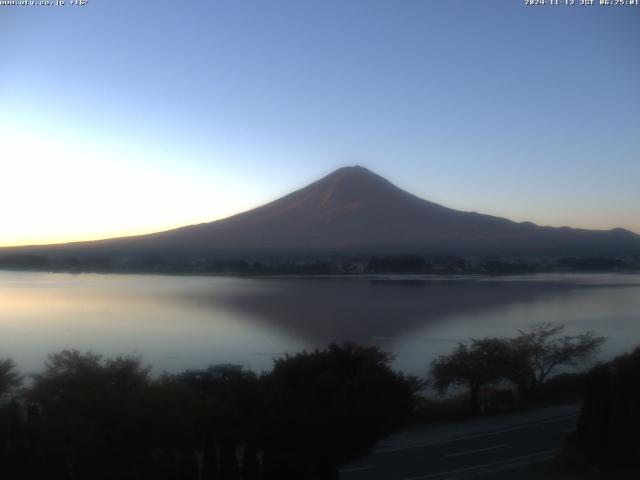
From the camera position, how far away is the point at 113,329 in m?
20.0

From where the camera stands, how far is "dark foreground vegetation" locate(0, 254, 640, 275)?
166 feet

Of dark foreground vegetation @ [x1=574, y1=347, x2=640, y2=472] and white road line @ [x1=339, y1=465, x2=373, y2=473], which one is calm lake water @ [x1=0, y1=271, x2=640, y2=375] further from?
dark foreground vegetation @ [x1=574, y1=347, x2=640, y2=472]

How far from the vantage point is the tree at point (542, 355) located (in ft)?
45.7

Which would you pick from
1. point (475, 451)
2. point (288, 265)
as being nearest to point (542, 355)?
point (475, 451)

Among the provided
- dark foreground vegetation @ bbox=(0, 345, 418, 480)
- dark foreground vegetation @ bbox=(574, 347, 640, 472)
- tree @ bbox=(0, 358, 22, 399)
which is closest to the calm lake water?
tree @ bbox=(0, 358, 22, 399)

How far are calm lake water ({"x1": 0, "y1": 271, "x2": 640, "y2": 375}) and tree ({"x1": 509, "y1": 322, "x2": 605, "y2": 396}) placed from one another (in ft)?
2.34

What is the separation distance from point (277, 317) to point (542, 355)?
30.3 ft

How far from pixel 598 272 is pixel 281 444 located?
52.6m

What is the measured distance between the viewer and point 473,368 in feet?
42.9

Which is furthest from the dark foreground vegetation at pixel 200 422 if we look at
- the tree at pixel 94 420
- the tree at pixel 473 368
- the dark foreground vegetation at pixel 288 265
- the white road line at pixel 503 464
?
the dark foreground vegetation at pixel 288 265

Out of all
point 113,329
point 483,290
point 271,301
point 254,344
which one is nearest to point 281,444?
point 254,344

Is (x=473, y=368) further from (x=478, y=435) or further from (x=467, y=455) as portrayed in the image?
(x=467, y=455)

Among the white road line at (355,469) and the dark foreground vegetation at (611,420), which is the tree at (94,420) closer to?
the white road line at (355,469)

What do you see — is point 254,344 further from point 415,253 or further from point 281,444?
point 415,253
